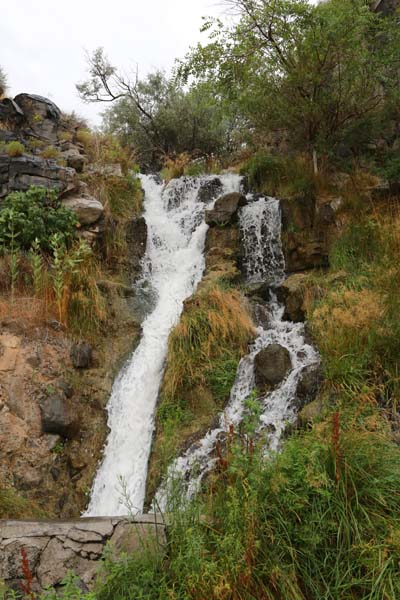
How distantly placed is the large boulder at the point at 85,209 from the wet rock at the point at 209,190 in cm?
303

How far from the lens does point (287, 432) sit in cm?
437

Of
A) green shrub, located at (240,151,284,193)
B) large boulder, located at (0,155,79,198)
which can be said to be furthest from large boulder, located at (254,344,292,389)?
green shrub, located at (240,151,284,193)

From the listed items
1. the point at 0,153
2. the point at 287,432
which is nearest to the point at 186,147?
the point at 0,153

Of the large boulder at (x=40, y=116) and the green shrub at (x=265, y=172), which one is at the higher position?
the large boulder at (x=40, y=116)

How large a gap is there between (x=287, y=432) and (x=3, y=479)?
117 inches

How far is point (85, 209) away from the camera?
305 inches

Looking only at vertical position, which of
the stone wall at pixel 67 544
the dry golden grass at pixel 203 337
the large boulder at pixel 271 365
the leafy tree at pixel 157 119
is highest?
the leafy tree at pixel 157 119

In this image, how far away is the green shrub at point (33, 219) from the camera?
6.68m

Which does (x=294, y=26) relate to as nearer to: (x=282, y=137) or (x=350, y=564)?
(x=282, y=137)

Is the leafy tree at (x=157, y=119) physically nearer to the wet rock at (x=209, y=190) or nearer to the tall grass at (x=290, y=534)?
the wet rock at (x=209, y=190)

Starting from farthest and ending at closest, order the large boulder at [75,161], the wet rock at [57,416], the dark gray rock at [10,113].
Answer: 1. the dark gray rock at [10,113]
2. the large boulder at [75,161]
3. the wet rock at [57,416]

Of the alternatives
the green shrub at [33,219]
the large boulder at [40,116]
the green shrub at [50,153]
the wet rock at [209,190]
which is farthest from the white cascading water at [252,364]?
the large boulder at [40,116]

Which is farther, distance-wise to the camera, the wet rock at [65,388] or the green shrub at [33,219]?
the green shrub at [33,219]

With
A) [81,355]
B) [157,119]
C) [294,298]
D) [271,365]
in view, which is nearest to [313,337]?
[271,365]
